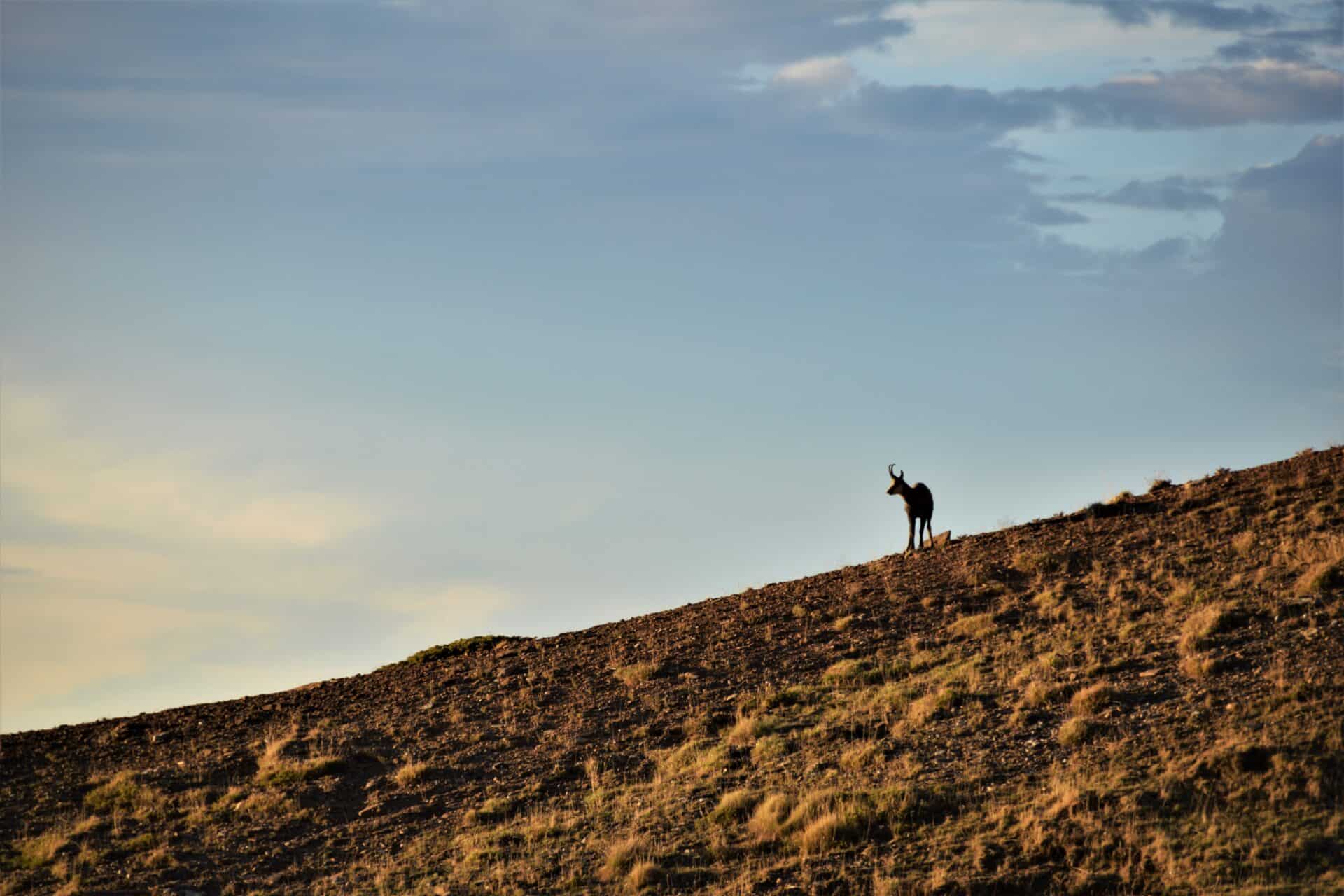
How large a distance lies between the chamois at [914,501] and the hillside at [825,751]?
2.12 m

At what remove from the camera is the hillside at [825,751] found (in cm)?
1537

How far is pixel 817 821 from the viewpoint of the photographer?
16.5 metres

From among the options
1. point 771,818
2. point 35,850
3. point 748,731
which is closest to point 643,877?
point 771,818

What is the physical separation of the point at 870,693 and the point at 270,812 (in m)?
10.6

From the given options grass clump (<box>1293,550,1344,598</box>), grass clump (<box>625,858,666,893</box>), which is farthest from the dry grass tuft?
grass clump (<box>625,858,666,893</box>)

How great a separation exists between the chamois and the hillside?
2116 mm

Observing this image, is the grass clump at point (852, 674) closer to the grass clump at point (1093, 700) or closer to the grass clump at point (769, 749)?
the grass clump at point (769, 749)

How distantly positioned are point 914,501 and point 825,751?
14855 mm

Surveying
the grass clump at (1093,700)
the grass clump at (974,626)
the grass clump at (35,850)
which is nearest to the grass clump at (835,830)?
the grass clump at (1093,700)

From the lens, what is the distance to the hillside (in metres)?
15.4

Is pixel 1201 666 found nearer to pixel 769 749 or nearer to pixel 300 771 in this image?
pixel 769 749

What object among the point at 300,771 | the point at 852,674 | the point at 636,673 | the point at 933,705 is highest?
the point at 636,673

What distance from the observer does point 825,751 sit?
19891mm

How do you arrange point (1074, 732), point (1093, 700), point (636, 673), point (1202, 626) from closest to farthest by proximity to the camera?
1. point (1074, 732)
2. point (1093, 700)
3. point (1202, 626)
4. point (636, 673)
